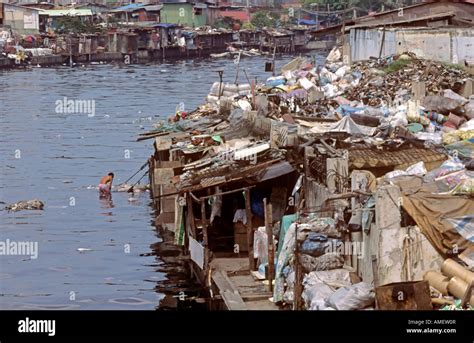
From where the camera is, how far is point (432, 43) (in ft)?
101

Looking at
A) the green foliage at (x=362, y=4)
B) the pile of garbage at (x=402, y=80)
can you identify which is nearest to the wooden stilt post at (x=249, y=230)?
the pile of garbage at (x=402, y=80)

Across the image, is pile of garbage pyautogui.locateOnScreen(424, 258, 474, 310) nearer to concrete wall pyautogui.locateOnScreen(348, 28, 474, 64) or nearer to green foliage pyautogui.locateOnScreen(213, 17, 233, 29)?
concrete wall pyautogui.locateOnScreen(348, 28, 474, 64)

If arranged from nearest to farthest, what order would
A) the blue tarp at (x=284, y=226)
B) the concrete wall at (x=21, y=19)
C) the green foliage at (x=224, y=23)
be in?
the blue tarp at (x=284, y=226) < the concrete wall at (x=21, y=19) < the green foliage at (x=224, y=23)

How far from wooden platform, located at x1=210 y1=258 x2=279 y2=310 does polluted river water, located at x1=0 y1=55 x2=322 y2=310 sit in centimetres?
201

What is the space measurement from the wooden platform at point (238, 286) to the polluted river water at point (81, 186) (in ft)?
6.60

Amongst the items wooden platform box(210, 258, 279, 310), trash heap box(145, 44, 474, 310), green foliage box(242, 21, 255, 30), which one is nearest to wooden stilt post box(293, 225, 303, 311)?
trash heap box(145, 44, 474, 310)

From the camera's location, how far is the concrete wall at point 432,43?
97.7ft

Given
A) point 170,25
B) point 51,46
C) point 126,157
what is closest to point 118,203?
point 126,157

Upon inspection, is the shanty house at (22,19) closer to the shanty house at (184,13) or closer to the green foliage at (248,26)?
the shanty house at (184,13)

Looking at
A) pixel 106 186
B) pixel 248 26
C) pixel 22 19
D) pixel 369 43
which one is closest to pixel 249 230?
pixel 106 186

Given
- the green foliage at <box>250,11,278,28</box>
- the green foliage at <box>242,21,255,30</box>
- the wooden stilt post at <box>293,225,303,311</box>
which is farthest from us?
the green foliage at <box>250,11,278,28</box>

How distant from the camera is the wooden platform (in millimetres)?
14619

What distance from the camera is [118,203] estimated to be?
2823 centimetres

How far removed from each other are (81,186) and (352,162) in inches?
655
